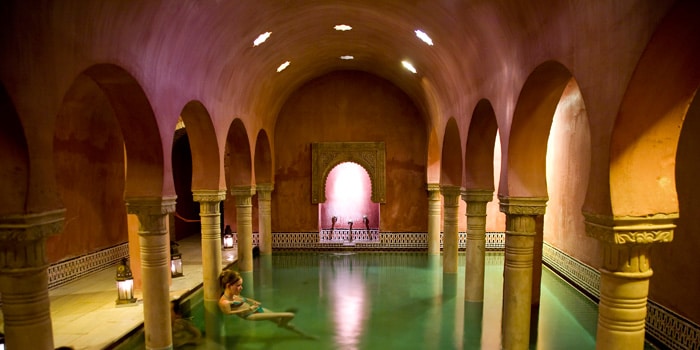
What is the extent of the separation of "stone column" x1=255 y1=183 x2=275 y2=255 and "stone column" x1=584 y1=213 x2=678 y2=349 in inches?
392

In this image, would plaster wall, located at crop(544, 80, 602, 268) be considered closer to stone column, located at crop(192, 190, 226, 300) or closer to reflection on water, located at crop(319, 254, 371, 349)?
reflection on water, located at crop(319, 254, 371, 349)

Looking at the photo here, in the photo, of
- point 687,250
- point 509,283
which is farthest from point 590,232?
point 687,250

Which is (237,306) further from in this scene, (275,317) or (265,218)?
(265,218)

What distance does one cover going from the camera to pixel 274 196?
520 inches

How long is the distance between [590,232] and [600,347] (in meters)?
0.89

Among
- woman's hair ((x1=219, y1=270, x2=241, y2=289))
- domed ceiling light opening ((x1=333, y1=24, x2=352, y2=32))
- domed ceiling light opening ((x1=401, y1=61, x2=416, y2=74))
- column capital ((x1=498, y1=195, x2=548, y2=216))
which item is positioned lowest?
woman's hair ((x1=219, y1=270, x2=241, y2=289))

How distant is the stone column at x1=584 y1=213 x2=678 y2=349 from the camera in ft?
9.85

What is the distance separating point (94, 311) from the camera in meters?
6.90

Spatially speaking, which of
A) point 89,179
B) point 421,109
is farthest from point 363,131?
point 89,179

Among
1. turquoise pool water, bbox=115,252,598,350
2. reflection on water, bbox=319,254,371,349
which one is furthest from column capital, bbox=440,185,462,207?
reflection on water, bbox=319,254,371,349

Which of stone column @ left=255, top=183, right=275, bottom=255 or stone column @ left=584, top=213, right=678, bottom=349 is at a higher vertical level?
stone column @ left=584, top=213, right=678, bottom=349

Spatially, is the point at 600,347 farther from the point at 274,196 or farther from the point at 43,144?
the point at 274,196

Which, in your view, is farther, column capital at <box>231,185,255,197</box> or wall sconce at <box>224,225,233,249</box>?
wall sconce at <box>224,225,233,249</box>

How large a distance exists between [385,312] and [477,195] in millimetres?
2625
